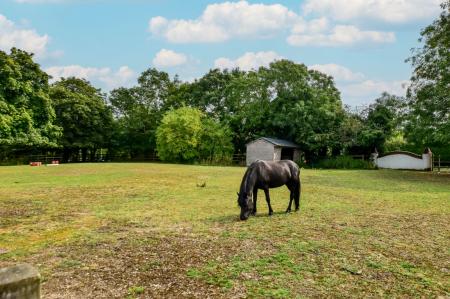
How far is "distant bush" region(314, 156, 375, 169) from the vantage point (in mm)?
33312

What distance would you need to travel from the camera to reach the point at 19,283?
2.32 meters

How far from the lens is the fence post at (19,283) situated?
7.45 feet

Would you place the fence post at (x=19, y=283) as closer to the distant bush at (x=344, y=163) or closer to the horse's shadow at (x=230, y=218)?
the horse's shadow at (x=230, y=218)

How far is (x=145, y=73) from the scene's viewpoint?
5647 cm

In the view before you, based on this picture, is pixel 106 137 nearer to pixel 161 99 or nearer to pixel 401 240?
pixel 161 99

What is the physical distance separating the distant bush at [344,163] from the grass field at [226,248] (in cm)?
2254

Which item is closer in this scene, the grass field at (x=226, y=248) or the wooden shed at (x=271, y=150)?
the grass field at (x=226, y=248)

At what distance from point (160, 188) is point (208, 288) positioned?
458 inches

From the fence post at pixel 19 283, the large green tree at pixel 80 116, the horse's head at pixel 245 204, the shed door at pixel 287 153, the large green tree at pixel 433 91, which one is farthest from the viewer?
the large green tree at pixel 80 116

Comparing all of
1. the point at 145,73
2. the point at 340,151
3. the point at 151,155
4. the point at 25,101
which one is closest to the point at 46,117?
the point at 25,101

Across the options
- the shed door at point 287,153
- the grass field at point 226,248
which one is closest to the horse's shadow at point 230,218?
the grass field at point 226,248

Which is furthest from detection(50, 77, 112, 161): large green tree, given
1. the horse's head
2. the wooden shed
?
the horse's head

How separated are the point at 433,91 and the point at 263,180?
64.8 ft

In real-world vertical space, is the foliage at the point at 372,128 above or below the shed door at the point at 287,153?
above
